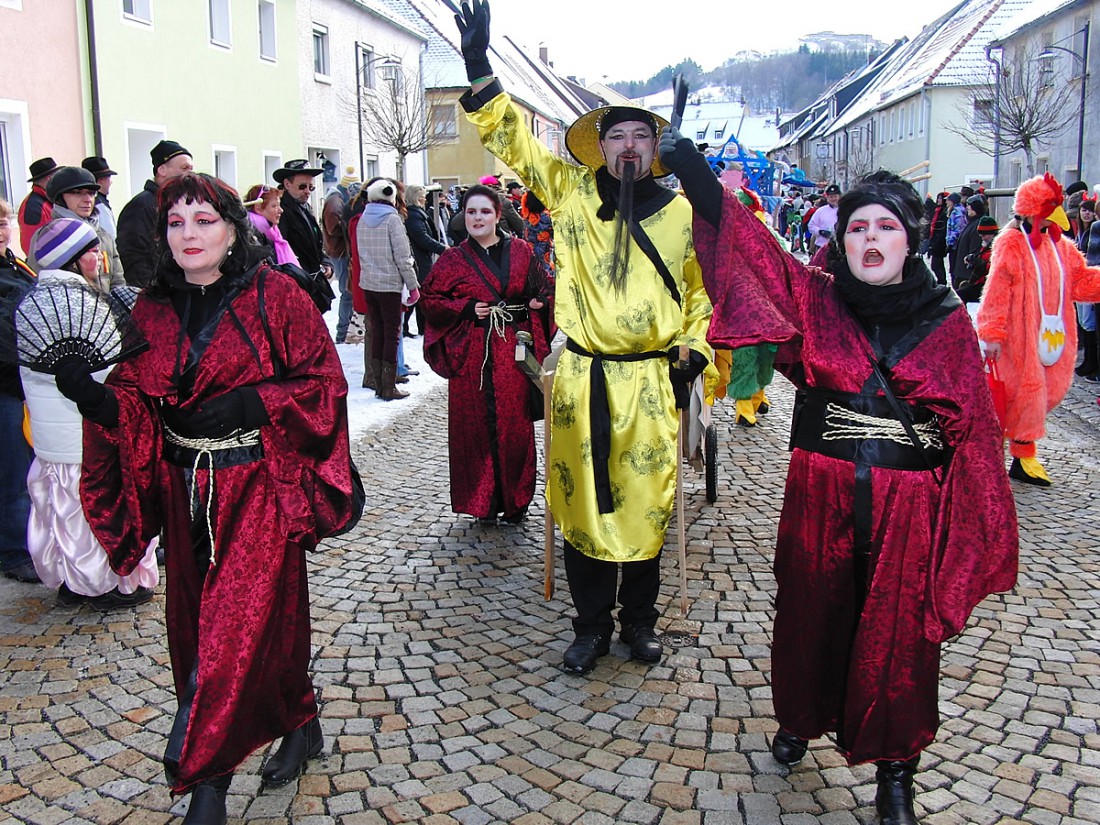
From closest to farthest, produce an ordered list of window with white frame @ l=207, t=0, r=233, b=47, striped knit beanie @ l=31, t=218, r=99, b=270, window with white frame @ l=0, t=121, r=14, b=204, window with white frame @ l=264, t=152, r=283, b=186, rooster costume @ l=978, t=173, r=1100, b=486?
striped knit beanie @ l=31, t=218, r=99, b=270
rooster costume @ l=978, t=173, r=1100, b=486
window with white frame @ l=0, t=121, r=14, b=204
window with white frame @ l=207, t=0, r=233, b=47
window with white frame @ l=264, t=152, r=283, b=186

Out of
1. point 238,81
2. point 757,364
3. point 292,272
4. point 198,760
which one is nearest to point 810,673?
point 757,364

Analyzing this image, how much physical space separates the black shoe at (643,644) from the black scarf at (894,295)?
5.63ft

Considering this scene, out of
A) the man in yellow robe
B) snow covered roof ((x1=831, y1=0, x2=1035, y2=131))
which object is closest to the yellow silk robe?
the man in yellow robe

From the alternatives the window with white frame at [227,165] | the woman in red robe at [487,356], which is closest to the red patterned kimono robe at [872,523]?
the woman in red robe at [487,356]

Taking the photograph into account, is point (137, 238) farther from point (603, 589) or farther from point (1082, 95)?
point (1082, 95)

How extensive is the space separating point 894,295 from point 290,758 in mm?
2389

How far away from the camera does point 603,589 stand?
4027 mm

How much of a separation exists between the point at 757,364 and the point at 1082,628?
234 centimetres

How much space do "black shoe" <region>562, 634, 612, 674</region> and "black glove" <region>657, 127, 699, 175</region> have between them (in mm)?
1956

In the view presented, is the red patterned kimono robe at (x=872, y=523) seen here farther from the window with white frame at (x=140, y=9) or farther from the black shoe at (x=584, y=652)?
the window with white frame at (x=140, y=9)

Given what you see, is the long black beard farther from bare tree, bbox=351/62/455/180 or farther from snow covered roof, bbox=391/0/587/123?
snow covered roof, bbox=391/0/587/123

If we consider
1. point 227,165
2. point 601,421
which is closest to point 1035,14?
point 227,165

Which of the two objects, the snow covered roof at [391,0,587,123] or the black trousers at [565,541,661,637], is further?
the snow covered roof at [391,0,587,123]

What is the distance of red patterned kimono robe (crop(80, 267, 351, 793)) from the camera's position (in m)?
2.84
